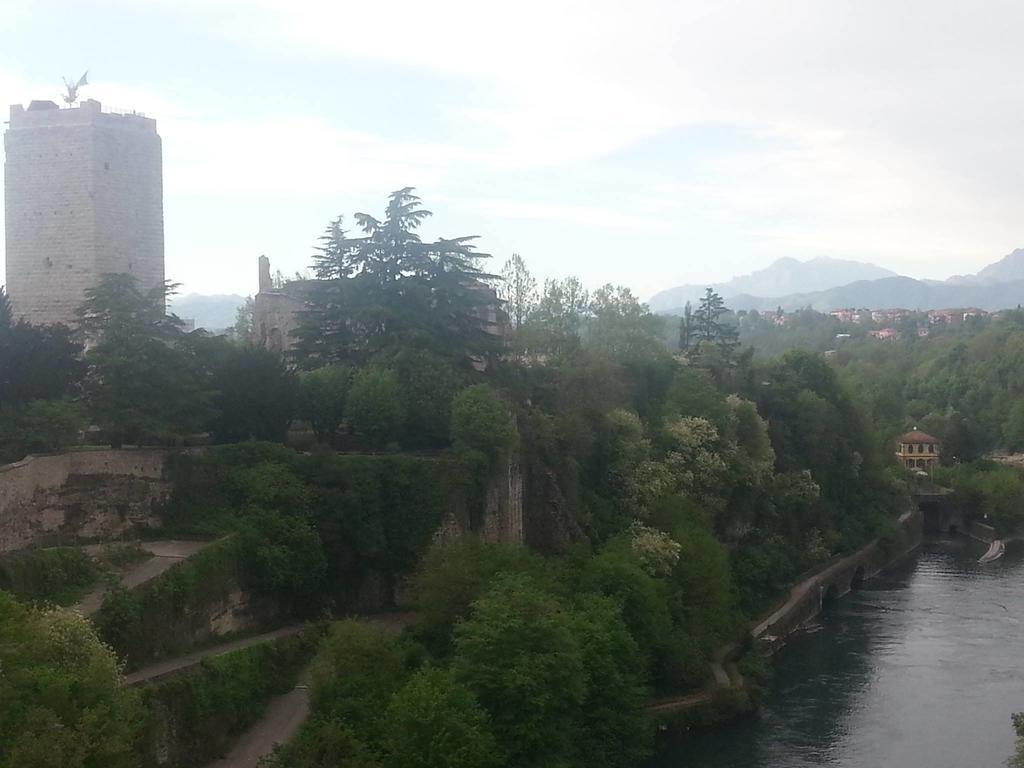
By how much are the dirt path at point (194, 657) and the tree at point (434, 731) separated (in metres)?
3.64

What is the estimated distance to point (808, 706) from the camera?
29.5 m

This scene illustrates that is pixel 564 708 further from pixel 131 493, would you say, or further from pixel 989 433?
pixel 989 433

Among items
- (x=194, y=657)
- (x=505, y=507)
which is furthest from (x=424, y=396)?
(x=194, y=657)

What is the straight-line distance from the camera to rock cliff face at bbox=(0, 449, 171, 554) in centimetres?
2236

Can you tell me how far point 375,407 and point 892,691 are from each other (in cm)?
1518

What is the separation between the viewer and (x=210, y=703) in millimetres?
19656

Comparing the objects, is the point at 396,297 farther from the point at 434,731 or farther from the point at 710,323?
the point at 710,323

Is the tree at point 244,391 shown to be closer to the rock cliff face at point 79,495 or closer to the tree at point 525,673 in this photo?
the rock cliff face at point 79,495

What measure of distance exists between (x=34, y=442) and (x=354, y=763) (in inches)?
379

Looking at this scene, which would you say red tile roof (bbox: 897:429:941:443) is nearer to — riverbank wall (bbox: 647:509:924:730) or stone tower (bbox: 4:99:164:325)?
riverbank wall (bbox: 647:509:924:730)

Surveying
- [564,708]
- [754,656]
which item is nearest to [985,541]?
[754,656]

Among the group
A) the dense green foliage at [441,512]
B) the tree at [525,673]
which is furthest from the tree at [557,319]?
the tree at [525,673]

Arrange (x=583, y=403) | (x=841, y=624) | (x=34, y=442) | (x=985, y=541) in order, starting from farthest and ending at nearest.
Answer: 1. (x=985, y=541)
2. (x=841, y=624)
3. (x=583, y=403)
4. (x=34, y=442)

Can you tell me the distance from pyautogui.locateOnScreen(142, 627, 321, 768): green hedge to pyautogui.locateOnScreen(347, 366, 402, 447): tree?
734 centimetres
